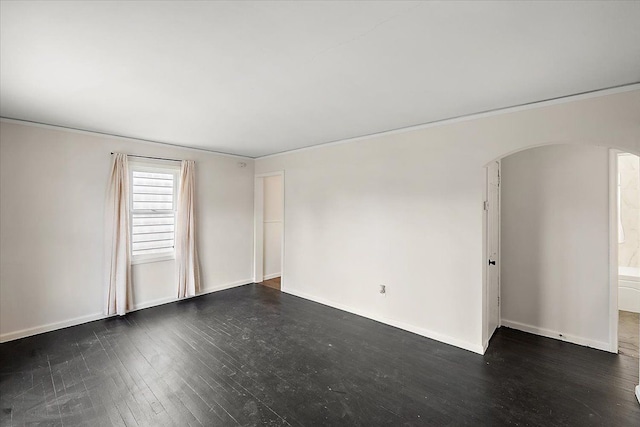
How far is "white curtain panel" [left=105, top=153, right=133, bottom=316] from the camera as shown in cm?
386

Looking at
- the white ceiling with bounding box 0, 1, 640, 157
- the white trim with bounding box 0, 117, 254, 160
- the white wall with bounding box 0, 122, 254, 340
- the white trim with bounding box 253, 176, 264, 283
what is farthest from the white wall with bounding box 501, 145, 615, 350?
the white wall with bounding box 0, 122, 254, 340

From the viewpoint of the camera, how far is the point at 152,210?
435 centimetres

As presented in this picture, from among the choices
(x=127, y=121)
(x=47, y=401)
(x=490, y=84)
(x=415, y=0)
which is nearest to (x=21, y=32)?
(x=127, y=121)

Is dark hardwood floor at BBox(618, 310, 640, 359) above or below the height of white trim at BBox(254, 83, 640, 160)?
below

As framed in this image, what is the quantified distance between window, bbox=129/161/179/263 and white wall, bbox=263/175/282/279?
1.84m

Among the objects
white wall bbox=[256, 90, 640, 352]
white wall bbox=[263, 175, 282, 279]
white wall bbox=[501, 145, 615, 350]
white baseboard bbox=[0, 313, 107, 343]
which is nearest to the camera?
white wall bbox=[256, 90, 640, 352]

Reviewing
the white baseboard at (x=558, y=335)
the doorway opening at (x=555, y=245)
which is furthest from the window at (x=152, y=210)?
the white baseboard at (x=558, y=335)

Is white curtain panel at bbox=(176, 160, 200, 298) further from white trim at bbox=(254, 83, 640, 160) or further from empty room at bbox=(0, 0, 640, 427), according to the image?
white trim at bbox=(254, 83, 640, 160)

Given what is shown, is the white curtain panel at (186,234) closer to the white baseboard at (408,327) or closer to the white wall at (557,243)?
the white baseboard at (408,327)

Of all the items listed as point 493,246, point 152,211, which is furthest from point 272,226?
point 493,246

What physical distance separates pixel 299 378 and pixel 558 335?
305 centimetres

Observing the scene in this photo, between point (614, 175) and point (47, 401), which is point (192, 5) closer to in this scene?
point (47, 401)

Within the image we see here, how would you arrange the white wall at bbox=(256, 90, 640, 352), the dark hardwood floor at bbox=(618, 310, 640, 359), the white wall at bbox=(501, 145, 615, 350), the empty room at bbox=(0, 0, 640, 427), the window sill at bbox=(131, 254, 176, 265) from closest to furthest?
1. the empty room at bbox=(0, 0, 640, 427)
2. the white wall at bbox=(256, 90, 640, 352)
3. the dark hardwood floor at bbox=(618, 310, 640, 359)
4. the white wall at bbox=(501, 145, 615, 350)
5. the window sill at bbox=(131, 254, 176, 265)

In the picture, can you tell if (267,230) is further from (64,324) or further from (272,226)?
(64,324)
